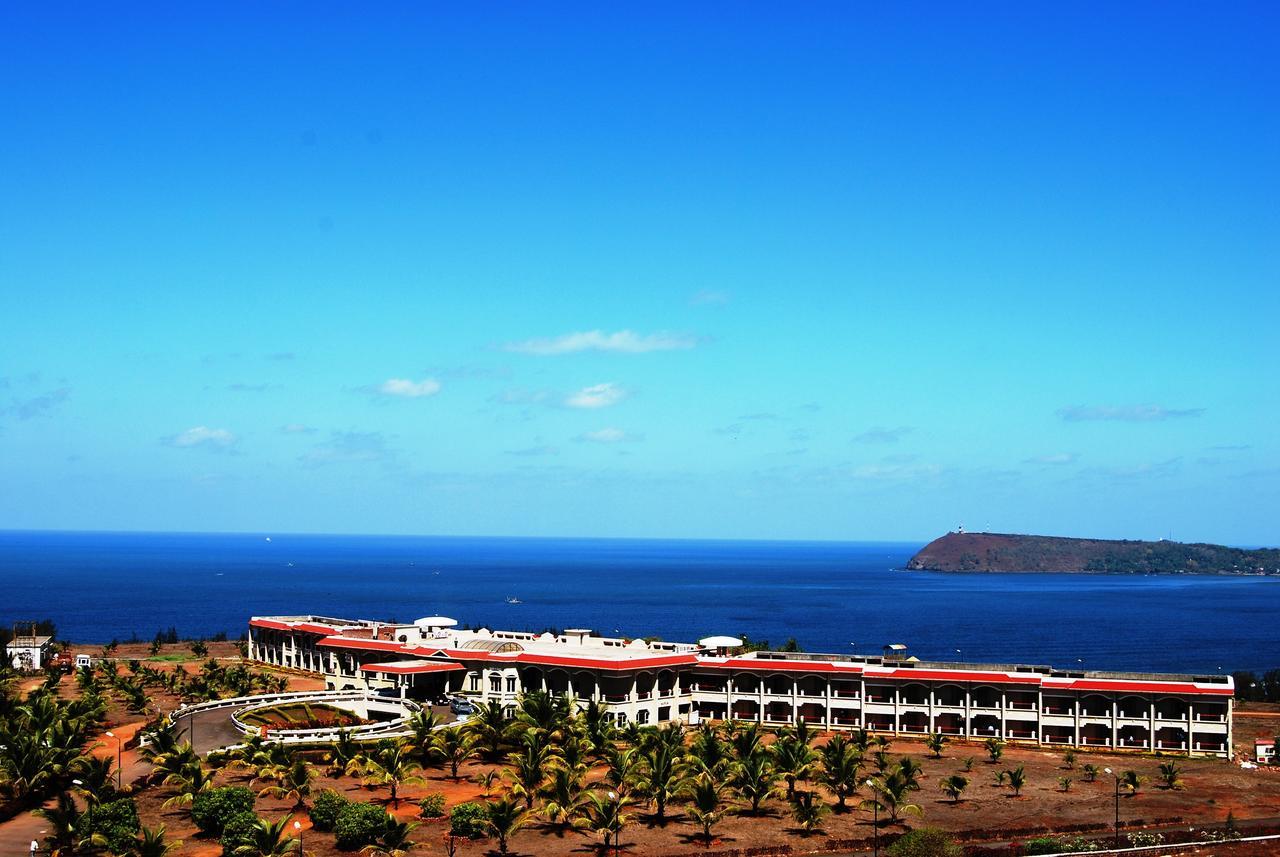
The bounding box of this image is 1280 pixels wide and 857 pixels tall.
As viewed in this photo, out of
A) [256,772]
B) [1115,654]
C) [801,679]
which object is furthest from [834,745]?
[1115,654]

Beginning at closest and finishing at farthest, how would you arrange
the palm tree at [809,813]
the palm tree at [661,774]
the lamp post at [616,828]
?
the lamp post at [616,828] → the palm tree at [809,813] → the palm tree at [661,774]

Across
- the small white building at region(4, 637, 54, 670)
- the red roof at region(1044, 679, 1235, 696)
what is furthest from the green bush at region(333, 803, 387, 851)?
the small white building at region(4, 637, 54, 670)

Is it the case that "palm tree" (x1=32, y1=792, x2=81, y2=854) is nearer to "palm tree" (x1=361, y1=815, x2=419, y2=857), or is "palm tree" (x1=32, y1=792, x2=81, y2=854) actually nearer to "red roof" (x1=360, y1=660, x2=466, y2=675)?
"palm tree" (x1=361, y1=815, x2=419, y2=857)

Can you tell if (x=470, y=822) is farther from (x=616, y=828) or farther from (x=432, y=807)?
(x=616, y=828)

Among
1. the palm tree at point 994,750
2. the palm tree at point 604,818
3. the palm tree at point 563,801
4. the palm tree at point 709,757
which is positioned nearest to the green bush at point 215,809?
the palm tree at point 563,801

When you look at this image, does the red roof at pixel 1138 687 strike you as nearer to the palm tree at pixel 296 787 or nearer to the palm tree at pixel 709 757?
Result: the palm tree at pixel 709 757

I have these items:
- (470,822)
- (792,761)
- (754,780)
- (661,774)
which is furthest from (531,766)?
(792,761)

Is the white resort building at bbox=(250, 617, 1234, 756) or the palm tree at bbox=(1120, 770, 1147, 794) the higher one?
the white resort building at bbox=(250, 617, 1234, 756)

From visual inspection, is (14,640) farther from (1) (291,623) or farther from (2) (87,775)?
(2) (87,775)
